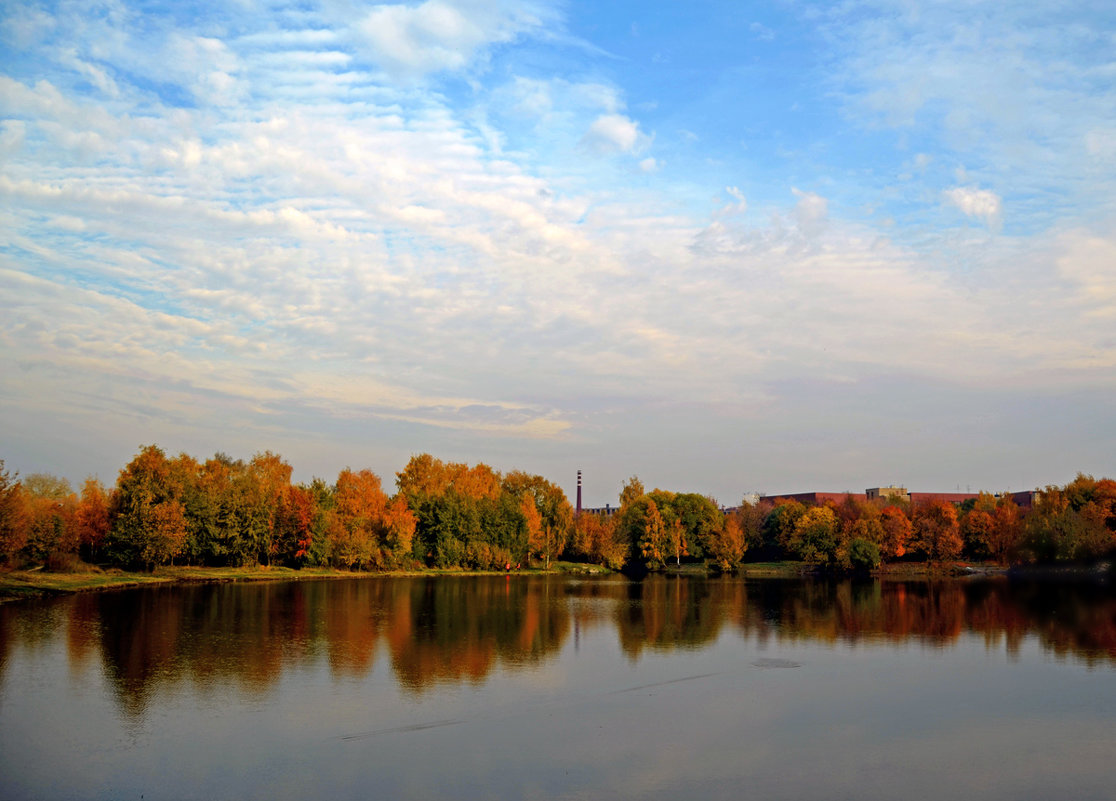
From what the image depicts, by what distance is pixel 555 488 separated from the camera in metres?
90.2

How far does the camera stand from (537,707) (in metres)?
17.8

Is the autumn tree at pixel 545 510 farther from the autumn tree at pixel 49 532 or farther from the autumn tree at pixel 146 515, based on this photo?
the autumn tree at pixel 49 532

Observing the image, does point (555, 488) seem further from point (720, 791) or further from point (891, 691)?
point (720, 791)

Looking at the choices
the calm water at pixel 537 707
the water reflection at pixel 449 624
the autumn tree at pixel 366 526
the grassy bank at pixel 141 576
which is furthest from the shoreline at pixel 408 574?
the calm water at pixel 537 707

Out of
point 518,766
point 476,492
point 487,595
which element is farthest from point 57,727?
point 476,492

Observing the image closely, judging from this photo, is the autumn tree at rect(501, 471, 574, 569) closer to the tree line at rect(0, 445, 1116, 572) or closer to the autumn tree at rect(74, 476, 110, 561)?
the tree line at rect(0, 445, 1116, 572)

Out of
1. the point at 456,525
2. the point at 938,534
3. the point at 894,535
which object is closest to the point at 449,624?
the point at 456,525

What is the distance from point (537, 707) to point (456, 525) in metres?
59.5

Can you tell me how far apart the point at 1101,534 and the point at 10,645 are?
7726 cm

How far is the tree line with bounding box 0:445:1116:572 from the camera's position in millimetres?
53469

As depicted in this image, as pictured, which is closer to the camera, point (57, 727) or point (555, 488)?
point (57, 727)

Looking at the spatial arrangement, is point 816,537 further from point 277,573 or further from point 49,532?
point 49,532

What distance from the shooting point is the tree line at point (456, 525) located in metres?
53.5

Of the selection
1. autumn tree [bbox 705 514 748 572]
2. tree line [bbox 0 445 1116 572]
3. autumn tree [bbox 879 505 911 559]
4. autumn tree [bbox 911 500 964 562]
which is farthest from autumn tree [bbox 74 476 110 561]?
autumn tree [bbox 911 500 964 562]
